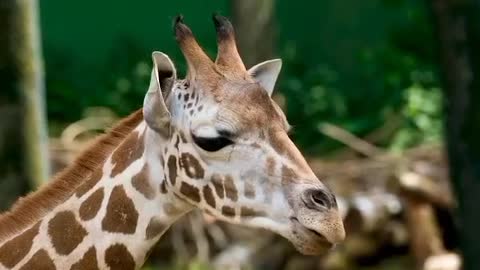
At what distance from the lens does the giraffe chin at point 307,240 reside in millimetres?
3387

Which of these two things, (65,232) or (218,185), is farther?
(65,232)

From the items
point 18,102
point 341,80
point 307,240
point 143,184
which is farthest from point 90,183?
point 341,80

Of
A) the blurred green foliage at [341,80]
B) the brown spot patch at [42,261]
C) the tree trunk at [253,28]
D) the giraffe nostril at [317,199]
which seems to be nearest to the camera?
the giraffe nostril at [317,199]

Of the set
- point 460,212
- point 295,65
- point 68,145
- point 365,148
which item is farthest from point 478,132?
point 295,65

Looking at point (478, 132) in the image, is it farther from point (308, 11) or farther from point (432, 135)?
point (308, 11)

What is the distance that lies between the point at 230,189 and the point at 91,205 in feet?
1.71

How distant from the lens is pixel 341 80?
1223 centimetres

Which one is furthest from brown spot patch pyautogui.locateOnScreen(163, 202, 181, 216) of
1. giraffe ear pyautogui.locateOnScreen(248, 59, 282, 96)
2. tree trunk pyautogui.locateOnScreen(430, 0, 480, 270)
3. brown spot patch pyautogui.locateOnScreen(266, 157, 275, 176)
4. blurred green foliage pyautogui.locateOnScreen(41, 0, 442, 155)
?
blurred green foliage pyautogui.locateOnScreen(41, 0, 442, 155)

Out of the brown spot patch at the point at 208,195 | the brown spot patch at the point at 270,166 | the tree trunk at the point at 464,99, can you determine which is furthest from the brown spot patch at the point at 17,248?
the tree trunk at the point at 464,99

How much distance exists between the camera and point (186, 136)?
359 cm

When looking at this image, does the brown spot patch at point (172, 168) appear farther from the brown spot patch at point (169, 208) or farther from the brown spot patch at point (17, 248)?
the brown spot patch at point (17, 248)

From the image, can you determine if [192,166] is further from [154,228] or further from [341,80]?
[341,80]

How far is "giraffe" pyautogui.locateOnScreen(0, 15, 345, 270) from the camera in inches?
137

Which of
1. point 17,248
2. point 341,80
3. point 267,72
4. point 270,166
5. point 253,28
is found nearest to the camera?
point 270,166
